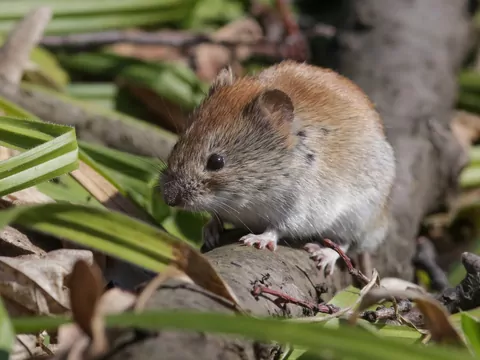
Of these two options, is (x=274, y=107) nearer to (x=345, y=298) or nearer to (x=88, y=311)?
(x=345, y=298)

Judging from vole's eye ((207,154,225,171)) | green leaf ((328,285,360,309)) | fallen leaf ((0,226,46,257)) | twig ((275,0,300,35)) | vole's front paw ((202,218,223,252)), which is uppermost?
twig ((275,0,300,35))

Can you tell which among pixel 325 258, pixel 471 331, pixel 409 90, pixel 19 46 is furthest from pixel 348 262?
pixel 19 46

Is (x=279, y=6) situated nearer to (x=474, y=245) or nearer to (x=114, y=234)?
(x=474, y=245)

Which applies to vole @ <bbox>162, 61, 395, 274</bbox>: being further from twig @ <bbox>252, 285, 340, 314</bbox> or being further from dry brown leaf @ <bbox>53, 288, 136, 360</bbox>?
dry brown leaf @ <bbox>53, 288, 136, 360</bbox>

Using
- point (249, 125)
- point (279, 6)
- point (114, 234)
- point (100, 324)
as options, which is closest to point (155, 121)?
point (279, 6)

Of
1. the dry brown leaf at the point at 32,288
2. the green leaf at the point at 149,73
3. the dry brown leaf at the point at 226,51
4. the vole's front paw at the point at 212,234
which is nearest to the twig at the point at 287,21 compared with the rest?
the dry brown leaf at the point at 226,51

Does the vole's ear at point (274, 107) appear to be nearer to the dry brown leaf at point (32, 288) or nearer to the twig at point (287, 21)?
the dry brown leaf at point (32, 288)

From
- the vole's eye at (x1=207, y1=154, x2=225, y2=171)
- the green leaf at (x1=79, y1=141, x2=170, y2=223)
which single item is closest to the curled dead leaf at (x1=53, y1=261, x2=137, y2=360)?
the vole's eye at (x1=207, y1=154, x2=225, y2=171)
